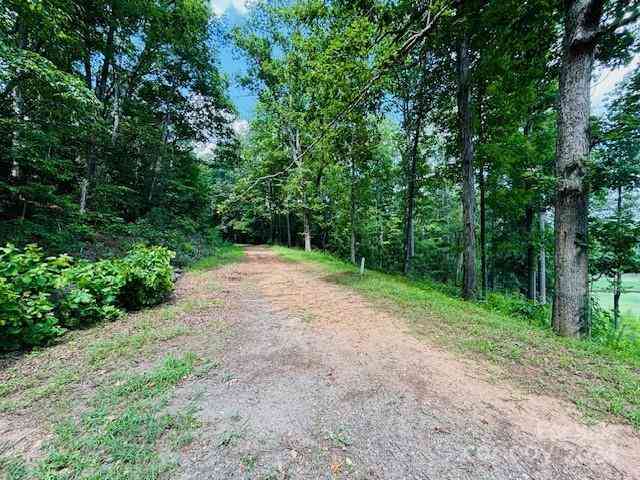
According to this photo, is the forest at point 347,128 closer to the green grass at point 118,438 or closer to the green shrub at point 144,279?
the green shrub at point 144,279

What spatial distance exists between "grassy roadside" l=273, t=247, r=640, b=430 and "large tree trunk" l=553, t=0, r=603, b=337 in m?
0.56

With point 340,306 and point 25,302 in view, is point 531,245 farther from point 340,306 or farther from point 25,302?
point 25,302

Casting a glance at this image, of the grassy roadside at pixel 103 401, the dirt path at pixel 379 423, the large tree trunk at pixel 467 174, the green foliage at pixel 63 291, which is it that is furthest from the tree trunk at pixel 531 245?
the green foliage at pixel 63 291

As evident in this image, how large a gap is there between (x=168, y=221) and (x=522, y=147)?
15.9 m

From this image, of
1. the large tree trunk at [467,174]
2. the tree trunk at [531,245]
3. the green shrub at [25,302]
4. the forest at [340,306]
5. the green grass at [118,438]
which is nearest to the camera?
the green grass at [118,438]

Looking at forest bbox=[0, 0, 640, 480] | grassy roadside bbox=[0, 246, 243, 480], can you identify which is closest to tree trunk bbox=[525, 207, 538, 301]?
forest bbox=[0, 0, 640, 480]

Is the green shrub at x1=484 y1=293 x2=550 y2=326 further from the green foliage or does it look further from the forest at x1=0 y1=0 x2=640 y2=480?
the green foliage

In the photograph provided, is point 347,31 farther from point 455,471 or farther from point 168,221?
point 168,221

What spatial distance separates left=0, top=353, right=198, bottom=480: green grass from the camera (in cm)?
162

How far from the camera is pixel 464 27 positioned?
5.61 metres

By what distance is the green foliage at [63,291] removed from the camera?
3.13 meters

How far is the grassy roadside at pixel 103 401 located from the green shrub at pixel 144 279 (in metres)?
0.72

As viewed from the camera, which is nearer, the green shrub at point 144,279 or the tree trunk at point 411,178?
the green shrub at point 144,279

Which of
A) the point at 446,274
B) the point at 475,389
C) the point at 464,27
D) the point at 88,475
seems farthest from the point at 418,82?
the point at 446,274
